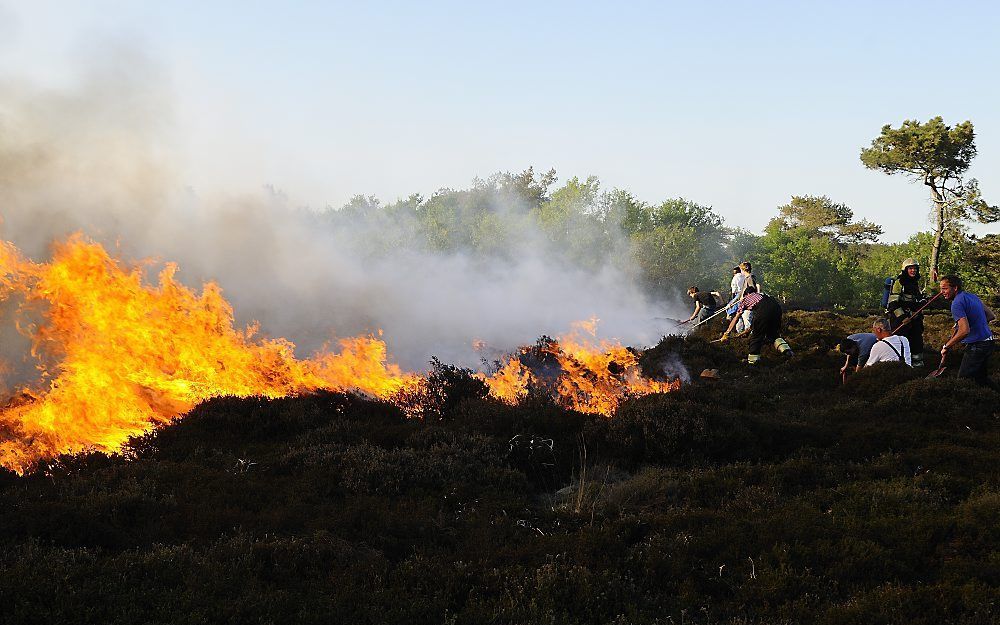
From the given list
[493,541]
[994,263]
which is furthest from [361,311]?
[994,263]

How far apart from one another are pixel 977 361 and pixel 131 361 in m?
13.1

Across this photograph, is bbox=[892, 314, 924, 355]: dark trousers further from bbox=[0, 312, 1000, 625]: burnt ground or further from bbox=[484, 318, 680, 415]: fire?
bbox=[484, 318, 680, 415]: fire

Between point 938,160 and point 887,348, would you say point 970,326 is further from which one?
point 938,160

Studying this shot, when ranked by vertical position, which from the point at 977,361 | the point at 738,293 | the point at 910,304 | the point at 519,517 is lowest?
the point at 519,517

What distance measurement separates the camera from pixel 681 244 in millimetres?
49219

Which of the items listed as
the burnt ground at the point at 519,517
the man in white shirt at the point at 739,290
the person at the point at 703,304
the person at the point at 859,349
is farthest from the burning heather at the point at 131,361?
the person at the point at 703,304

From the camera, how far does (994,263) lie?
3453cm

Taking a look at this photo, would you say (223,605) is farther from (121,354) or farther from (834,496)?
(121,354)

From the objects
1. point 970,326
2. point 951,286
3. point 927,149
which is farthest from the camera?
point 927,149

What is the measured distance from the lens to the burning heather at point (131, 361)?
354 inches

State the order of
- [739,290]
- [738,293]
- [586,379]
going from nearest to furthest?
[586,379], [739,290], [738,293]

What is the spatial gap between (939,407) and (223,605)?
34.3 ft

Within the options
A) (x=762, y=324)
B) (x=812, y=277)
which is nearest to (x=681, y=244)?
(x=812, y=277)

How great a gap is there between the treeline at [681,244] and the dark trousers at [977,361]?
1062 inches
